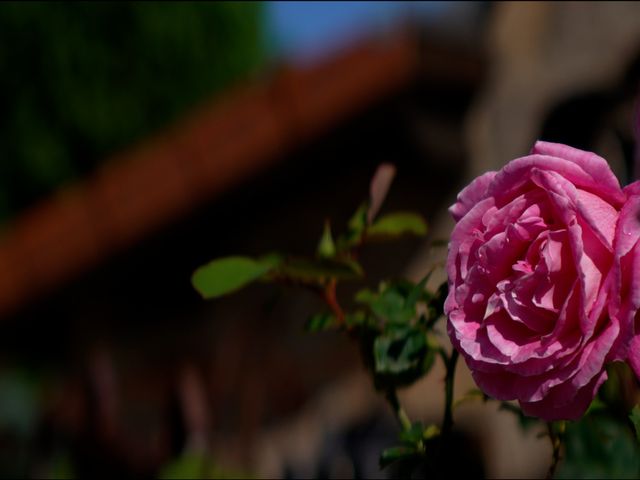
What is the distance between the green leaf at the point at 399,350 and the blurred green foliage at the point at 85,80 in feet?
31.7

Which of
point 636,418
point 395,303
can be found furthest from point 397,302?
point 636,418

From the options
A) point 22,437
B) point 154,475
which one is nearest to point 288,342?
point 22,437

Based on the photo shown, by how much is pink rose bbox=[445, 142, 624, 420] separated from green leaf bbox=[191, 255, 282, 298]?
0.63 feet

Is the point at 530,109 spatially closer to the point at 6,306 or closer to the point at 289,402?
the point at 289,402

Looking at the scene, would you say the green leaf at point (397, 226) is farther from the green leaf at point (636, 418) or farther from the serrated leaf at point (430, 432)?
the green leaf at point (636, 418)

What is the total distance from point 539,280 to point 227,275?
0.27 metres

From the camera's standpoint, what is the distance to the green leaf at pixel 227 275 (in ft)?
2.53

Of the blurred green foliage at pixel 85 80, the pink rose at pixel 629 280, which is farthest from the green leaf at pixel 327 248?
the blurred green foliage at pixel 85 80

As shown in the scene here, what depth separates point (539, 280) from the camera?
603 millimetres

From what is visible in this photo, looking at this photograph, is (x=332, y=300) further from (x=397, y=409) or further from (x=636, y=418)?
(x=636, y=418)

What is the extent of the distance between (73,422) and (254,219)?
106 inches

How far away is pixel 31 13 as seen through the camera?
1028cm

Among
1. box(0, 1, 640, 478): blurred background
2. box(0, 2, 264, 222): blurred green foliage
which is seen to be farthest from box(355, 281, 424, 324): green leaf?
box(0, 2, 264, 222): blurred green foliage

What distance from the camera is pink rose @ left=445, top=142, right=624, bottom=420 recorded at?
0.57m
